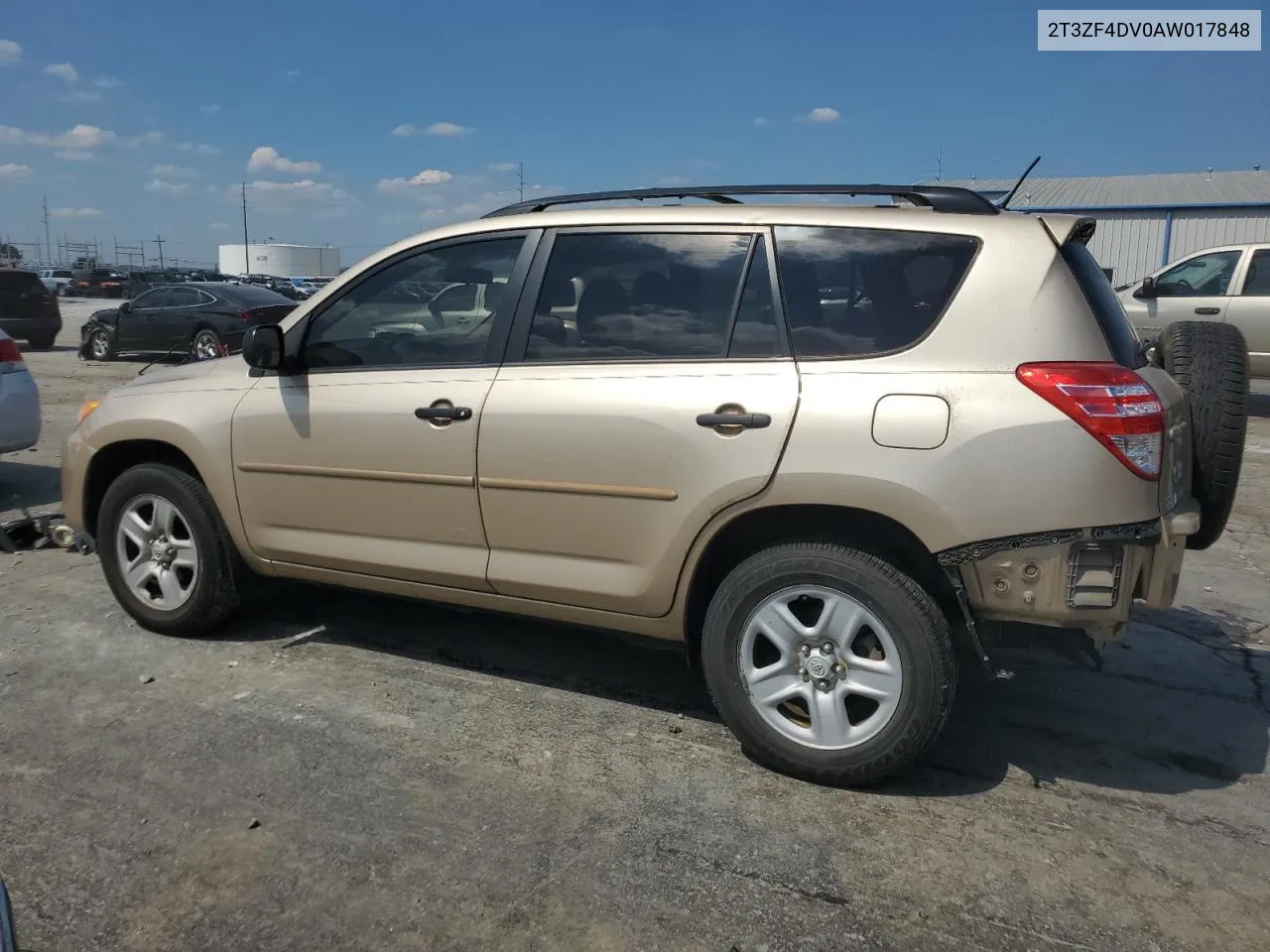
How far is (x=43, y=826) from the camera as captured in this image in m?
2.99

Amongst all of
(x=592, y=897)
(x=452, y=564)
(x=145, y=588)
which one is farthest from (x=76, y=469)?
(x=592, y=897)

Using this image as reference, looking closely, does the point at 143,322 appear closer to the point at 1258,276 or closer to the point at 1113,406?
the point at 1258,276

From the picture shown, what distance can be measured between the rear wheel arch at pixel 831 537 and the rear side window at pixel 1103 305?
82cm

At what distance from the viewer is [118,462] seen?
460 cm

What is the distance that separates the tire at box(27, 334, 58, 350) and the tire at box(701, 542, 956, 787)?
20.7 meters

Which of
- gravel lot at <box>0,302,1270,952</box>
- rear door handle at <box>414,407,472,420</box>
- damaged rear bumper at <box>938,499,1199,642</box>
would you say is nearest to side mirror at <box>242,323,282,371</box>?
rear door handle at <box>414,407,472,420</box>

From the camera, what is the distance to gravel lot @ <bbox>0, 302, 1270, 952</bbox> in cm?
259

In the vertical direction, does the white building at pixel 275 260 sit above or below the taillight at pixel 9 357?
above

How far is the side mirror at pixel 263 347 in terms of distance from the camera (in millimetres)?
3971

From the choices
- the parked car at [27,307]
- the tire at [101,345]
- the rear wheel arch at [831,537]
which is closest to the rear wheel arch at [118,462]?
the rear wheel arch at [831,537]

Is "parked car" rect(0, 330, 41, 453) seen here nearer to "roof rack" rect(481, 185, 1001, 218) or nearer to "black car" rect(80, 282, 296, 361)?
"roof rack" rect(481, 185, 1001, 218)

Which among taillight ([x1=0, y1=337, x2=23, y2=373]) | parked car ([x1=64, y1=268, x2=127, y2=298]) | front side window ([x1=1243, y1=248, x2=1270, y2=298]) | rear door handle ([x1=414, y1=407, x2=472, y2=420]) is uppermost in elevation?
parked car ([x1=64, y1=268, x2=127, y2=298])

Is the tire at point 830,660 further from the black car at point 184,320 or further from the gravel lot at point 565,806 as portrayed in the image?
the black car at point 184,320

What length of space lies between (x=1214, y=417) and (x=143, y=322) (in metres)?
18.1
